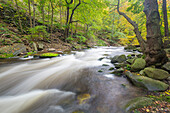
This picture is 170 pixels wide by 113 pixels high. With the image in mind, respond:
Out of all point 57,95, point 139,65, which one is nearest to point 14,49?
point 57,95

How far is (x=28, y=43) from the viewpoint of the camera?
26.1 ft

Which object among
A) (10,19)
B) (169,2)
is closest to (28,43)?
(10,19)

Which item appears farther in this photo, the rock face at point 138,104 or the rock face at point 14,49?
the rock face at point 14,49

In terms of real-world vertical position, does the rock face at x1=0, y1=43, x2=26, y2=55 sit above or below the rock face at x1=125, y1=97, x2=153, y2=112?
above

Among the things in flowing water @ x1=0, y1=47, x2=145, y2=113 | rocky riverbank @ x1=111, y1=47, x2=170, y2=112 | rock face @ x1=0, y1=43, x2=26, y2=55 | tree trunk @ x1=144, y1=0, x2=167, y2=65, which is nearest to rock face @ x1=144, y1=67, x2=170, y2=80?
rocky riverbank @ x1=111, y1=47, x2=170, y2=112

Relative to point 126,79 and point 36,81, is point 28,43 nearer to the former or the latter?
point 36,81

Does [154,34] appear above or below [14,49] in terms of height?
above

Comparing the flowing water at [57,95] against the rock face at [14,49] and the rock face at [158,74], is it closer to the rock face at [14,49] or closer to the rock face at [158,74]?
the rock face at [158,74]

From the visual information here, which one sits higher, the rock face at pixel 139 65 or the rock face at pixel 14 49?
the rock face at pixel 14 49

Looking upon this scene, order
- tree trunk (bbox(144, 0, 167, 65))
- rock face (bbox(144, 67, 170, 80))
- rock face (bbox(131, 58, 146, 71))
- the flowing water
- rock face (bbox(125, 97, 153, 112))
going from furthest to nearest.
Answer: rock face (bbox(131, 58, 146, 71)) → tree trunk (bbox(144, 0, 167, 65)) → rock face (bbox(144, 67, 170, 80)) → the flowing water → rock face (bbox(125, 97, 153, 112))

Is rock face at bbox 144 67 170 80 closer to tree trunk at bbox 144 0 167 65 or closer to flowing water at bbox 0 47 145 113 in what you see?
tree trunk at bbox 144 0 167 65

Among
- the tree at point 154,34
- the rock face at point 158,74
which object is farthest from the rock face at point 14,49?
the tree at point 154,34

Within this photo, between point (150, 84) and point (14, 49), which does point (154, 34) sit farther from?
point (14, 49)

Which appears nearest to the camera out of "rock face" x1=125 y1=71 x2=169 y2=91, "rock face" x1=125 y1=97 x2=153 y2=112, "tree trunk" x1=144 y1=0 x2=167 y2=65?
"rock face" x1=125 y1=97 x2=153 y2=112
